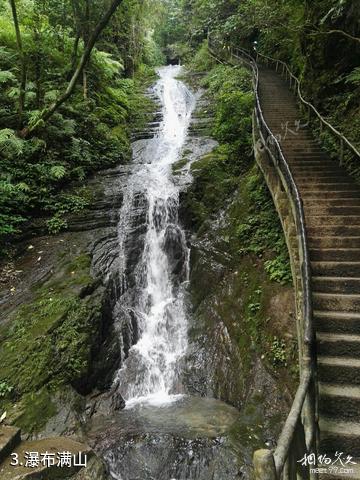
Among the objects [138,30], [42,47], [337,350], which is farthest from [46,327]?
[138,30]

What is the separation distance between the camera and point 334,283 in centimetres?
595

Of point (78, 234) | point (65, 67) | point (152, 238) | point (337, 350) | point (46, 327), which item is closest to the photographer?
point (337, 350)

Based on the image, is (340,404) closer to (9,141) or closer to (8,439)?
(8,439)

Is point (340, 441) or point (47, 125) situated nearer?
point (340, 441)

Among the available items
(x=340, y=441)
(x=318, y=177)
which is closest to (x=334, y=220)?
(x=318, y=177)

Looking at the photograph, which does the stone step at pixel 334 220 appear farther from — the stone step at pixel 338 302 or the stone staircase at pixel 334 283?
the stone step at pixel 338 302

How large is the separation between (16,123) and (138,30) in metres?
20.5

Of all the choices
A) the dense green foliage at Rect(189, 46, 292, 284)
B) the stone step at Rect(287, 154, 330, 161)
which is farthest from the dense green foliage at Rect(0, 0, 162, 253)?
the stone step at Rect(287, 154, 330, 161)

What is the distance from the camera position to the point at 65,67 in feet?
48.8

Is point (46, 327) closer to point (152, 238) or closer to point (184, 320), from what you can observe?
point (184, 320)

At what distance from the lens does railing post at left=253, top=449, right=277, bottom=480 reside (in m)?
2.16

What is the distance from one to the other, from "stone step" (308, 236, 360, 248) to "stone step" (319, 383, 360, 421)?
3.09 m

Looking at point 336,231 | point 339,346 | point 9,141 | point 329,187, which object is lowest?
point 339,346

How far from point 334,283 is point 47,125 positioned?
420 inches
